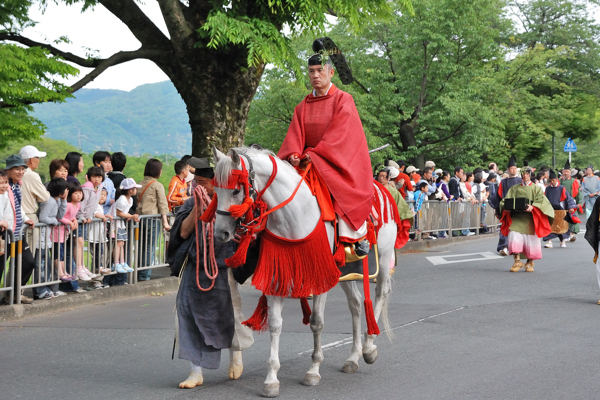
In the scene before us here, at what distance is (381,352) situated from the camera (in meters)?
7.59

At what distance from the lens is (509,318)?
31.0ft

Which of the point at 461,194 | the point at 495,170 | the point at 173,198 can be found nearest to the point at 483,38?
Result: the point at 495,170

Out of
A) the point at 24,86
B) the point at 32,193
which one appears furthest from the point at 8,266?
the point at 24,86

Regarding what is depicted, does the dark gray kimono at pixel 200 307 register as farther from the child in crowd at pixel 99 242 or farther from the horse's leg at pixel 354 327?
the child in crowd at pixel 99 242

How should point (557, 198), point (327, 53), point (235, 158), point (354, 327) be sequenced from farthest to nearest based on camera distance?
point (557, 198) < point (327, 53) < point (354, 327) < point (235, 158)

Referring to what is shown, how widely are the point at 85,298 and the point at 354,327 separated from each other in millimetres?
5013

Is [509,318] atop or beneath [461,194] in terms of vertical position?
beneath

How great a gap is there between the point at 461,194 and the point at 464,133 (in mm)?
8715

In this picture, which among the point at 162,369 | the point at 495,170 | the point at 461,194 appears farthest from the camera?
the point at 495,170

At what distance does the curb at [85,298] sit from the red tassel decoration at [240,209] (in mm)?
4981

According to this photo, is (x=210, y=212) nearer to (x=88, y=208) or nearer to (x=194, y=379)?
(x=194, y=379)

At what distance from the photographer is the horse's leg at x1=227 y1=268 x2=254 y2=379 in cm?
643

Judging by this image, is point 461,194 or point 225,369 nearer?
point 225,369

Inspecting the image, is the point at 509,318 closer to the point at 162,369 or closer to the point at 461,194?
the point at 162,369
